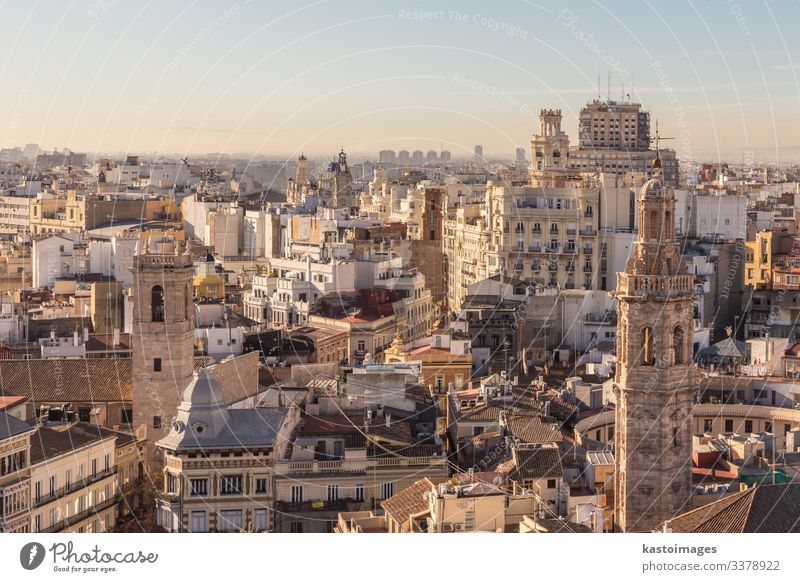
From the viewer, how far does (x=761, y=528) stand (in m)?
8.17

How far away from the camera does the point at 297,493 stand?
10.2m

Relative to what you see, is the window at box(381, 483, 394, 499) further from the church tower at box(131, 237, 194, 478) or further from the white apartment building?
the church tower at box(131, 237, 194, 478)

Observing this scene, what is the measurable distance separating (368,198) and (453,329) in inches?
849

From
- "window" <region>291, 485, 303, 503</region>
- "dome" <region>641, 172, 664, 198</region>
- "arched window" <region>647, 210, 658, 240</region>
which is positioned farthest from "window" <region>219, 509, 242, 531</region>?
"dome" <region>641, 172, 664, 198</region>

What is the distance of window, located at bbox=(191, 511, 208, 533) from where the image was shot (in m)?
9.81

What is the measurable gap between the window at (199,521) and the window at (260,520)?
0.33 m

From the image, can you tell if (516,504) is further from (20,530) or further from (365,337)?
(365,337)

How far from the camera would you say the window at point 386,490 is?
1037 centimetres

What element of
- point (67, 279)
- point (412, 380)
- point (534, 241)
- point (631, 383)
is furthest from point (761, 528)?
point (67, 279)

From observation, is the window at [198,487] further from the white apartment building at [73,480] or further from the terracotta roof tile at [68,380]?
the terracotta roof tile at [68,380]

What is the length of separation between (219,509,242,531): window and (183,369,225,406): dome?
728mm

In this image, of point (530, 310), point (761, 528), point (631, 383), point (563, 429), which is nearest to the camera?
point (761, 528)

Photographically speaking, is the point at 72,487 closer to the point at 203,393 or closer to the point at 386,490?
the point at 203,393

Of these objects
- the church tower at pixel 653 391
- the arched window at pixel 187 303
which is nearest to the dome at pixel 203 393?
the arched window at pixel 187 303
